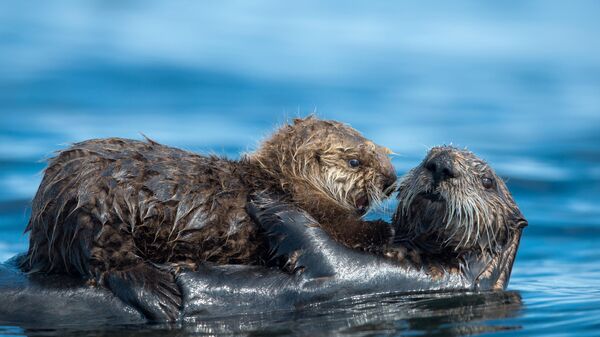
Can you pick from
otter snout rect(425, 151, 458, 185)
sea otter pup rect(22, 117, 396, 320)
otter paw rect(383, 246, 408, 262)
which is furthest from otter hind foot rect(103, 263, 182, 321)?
otter snout rect(425, 151, 458, 185)

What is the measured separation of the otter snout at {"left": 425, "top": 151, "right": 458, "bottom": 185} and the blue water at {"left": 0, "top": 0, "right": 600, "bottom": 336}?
0.83m

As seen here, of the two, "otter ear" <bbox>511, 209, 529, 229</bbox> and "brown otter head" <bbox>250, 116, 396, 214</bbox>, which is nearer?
"brown otter head" <bbox>250, 116, 396, 214</bbox>

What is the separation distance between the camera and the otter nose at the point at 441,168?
26.2 feet

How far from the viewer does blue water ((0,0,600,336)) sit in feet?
25.3

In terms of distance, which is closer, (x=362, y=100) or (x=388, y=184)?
(x=388, y=184)

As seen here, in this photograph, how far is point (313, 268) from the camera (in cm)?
748

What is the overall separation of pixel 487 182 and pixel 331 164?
1.11 m

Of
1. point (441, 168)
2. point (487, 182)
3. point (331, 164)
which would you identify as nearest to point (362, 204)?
point (331, 164)

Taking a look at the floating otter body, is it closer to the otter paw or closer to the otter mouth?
the otter paw

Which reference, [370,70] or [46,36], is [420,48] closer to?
[370,70]

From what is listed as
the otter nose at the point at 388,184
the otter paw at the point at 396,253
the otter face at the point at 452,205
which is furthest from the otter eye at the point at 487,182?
the otter paw at the point at 396,253

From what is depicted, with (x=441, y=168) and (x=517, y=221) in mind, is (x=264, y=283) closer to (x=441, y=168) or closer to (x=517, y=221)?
(x=441, y=168)

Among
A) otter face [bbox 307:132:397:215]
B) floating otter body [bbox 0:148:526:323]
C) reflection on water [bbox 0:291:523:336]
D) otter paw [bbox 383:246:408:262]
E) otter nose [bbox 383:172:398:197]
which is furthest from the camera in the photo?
otter nose [bbox 383:172:398:197]

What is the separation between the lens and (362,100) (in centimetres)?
1866
